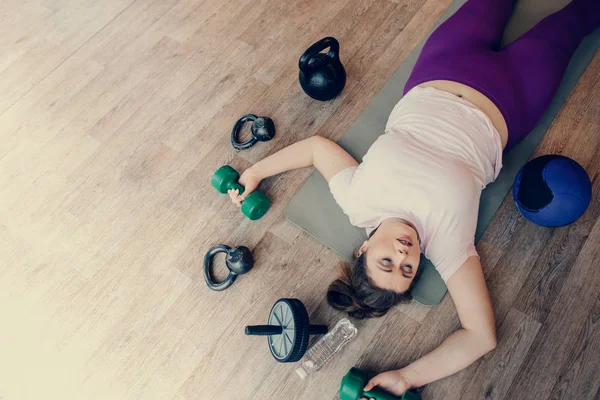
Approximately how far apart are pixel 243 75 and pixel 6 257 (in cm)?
106

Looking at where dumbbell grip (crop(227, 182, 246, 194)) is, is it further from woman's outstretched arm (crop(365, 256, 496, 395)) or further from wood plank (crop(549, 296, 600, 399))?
wood plank (crop(549, 296, 600, 399))

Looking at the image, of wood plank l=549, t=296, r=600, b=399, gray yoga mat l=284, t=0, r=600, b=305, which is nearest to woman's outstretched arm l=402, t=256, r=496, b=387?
gray yoga mat l=284, t=0, r=600, b=305

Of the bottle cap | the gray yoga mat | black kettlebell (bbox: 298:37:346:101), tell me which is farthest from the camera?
black kettlebell (bbox: 298:37:346:101)

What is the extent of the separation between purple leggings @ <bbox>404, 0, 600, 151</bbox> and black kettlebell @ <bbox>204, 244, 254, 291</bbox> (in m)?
0.74

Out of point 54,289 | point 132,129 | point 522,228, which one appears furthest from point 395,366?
point 132,129

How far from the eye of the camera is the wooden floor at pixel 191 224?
123 cm

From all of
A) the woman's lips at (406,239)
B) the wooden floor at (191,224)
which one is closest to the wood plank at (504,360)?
the wooden floor at (191,224)

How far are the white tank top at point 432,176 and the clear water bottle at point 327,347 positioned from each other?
0.96 ft

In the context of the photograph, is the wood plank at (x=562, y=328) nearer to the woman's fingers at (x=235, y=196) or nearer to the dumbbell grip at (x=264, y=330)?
the dumbbell grip at (x=264, y=330)

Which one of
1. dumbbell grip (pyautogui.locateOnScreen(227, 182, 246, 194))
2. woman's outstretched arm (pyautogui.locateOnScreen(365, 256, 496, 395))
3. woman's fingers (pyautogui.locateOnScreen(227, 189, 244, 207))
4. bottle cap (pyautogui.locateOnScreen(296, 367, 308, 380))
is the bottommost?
bottle cap (pyautogui.locateOnScreen(296, 367, 308, 380))

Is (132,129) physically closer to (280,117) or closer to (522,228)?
(280,117)

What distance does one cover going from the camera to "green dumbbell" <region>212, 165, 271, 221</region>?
1.38 meters

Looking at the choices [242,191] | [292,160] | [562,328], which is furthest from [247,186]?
[562,328]

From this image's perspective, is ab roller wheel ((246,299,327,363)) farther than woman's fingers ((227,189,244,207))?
No
